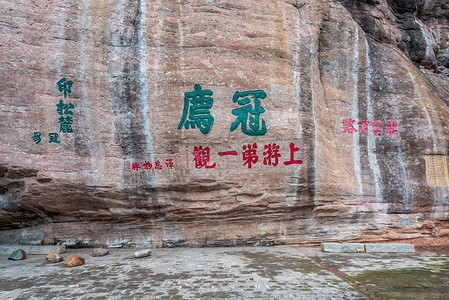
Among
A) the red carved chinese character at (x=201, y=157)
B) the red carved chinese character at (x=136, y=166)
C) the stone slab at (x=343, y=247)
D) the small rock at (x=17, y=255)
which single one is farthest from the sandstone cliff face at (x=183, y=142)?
the small rock at (x=17, y=255)

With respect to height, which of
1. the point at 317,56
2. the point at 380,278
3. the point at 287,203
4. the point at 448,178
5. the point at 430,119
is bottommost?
the point at 380,278

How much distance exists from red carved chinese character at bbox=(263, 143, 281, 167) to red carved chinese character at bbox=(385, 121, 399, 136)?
3092 millimetres

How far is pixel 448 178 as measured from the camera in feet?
23.0

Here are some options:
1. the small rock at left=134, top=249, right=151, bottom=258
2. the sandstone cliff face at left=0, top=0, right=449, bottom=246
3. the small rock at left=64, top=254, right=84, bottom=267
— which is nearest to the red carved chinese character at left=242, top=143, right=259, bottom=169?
the sandstone cliff face at left=0, top=0, right=449, bottom=246

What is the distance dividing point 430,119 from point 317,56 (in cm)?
323

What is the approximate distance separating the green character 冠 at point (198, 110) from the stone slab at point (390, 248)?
436 centimetres

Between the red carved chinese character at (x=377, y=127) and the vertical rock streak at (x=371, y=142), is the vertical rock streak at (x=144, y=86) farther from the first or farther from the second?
the red carved chinese character at (x=377, y=127)

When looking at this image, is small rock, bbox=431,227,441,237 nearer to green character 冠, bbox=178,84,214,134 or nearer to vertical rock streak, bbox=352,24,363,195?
vertical rock streak, bbox=352,24,363,195

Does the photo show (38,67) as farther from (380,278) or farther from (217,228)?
(380,278)

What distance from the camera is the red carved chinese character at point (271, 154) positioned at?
6551 millimetres

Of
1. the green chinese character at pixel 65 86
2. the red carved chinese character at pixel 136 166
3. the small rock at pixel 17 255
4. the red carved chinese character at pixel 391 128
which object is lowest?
the small rock at pixel 17 255

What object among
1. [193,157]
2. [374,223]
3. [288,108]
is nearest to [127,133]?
[193,157]

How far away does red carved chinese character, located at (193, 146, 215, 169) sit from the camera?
6484mm

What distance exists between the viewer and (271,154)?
655 cm
